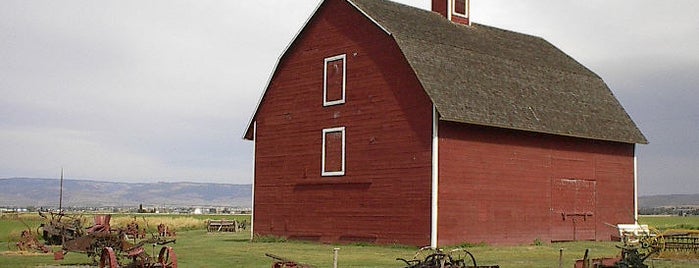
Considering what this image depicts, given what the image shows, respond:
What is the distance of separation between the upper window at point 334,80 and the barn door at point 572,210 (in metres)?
9.25

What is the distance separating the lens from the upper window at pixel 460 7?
38.7 meters

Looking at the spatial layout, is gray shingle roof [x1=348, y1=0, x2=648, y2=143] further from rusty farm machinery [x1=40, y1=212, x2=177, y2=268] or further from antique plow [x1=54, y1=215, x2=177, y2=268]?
antique plow [x1=54, y1=215, x2=177, y2=268]

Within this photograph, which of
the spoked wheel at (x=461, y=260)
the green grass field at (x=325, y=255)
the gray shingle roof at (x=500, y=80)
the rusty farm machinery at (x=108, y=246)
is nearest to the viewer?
the spoked wheel at (x=461, y=260)

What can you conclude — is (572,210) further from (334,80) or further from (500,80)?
(334,80)

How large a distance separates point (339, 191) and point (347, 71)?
4638 mm

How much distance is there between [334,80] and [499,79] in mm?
6525

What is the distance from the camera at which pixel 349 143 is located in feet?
109

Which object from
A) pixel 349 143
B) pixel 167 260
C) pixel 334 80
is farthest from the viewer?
pixel 334 80

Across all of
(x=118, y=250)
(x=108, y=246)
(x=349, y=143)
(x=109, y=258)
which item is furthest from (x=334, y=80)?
(x=109, y=258)

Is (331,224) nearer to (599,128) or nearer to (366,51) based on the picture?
(366,51)

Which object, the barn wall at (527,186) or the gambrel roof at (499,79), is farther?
the gambrel roof at (499,79)

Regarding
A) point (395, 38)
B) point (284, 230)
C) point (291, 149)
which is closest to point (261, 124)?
point (291, 149)

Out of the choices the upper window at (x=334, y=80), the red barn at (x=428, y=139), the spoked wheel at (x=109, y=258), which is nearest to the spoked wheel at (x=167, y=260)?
the spoked wheel at (x=109, y=258)

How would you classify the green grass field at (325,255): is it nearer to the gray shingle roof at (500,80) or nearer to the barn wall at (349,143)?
the barn wall at (349,143)
